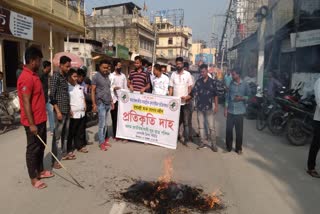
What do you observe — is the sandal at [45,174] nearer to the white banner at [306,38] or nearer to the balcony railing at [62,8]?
the balcony railing at [62,8]

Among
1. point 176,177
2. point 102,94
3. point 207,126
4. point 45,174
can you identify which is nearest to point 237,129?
point 207,126

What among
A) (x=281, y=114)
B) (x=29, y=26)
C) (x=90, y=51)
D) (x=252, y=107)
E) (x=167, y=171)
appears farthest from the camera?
(x=90, y=51)

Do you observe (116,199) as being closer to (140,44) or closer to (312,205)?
(312,205)

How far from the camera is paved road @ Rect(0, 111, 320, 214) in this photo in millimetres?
4000

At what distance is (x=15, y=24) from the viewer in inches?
472

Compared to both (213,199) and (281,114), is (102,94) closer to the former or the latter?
(213,199)

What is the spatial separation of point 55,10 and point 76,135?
1332 centimetres

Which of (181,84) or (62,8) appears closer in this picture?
(181,84)

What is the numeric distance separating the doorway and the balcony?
7.41 ft

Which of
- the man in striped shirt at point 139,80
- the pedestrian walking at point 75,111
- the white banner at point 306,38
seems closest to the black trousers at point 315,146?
the man in striped shirt at point 139,80

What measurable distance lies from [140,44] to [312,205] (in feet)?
131

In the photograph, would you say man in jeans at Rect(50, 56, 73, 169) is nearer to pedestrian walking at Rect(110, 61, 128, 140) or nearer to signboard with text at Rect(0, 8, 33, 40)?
pedestrian walking at Rect(110, 61, 128, 140)

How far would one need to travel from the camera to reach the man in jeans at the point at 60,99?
5.40 metres

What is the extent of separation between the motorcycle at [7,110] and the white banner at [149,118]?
133 inches
